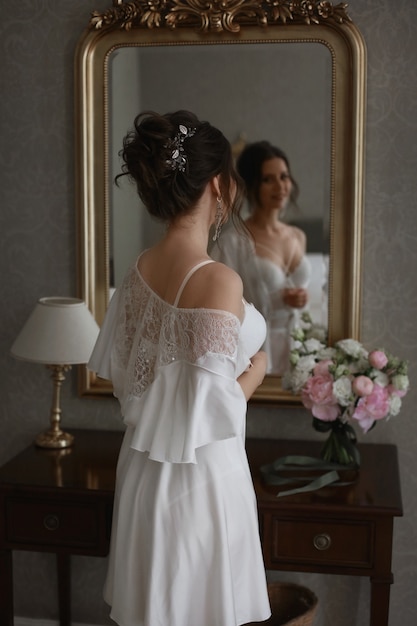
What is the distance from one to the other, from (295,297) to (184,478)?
37.8 inches

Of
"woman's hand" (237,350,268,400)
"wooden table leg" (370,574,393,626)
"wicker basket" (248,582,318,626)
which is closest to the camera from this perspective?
"woman's hand" (237,350,268,400)

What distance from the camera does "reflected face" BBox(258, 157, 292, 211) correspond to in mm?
2785

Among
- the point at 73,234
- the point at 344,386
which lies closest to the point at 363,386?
the point at 344,386

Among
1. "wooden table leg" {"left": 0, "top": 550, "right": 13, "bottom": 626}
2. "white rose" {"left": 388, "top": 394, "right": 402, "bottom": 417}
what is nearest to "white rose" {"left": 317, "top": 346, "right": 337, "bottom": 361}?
"white rose" {"left": 388, "top": 394, "right": 402, "bottom": 417}

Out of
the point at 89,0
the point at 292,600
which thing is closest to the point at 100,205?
the point at 89,0

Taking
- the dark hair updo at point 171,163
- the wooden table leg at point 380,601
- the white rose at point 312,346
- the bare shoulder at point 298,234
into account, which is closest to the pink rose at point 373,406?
the white rose at point 312,346

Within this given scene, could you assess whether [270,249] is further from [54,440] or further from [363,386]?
[54,440]

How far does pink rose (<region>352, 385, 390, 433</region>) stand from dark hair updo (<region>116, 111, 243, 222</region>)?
841 millimetres

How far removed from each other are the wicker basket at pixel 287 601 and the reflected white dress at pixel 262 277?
89 centimetres

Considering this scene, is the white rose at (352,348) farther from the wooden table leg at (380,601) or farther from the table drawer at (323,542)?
the wooden table leg at (380,601)

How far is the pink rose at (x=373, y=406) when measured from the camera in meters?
2.50

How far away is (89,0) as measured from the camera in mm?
2848

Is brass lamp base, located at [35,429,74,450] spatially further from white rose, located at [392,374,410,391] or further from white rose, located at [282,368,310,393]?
white rose, located at [392,374,410,391]

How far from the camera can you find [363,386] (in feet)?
8.16
